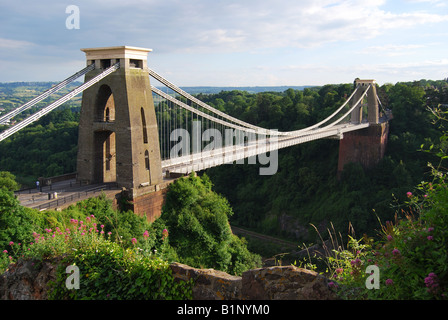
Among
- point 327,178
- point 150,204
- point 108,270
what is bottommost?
point 327,178

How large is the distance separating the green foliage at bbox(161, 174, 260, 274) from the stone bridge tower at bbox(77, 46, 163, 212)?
3.77 ft

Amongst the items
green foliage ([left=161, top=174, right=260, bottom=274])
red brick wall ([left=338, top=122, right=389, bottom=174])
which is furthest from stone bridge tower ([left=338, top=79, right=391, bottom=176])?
green foliage ([left=161, top=174, right=260, bottom=274])

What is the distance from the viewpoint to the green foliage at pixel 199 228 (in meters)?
14.4

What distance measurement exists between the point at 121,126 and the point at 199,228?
4692 millimetres

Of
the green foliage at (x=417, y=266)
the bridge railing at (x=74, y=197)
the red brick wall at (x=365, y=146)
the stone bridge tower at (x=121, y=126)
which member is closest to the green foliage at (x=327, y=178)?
the red brick wall at (x=365, y=146)

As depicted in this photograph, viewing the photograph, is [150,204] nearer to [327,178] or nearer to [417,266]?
[417,266]

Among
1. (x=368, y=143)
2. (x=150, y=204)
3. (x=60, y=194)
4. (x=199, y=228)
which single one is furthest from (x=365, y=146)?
(x=60, y=194)

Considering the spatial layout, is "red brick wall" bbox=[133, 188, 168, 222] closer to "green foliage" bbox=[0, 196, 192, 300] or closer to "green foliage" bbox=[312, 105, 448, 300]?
"green foliage" bbox=[0, 196, 192, 300]

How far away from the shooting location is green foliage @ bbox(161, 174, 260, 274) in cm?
1442

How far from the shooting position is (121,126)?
47.8 ft

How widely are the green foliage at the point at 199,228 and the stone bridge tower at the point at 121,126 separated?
115 centimetres

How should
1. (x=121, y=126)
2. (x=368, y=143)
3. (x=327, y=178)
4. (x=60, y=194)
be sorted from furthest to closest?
1. (x=327, y=178)
2. (x=368, y=143)
3. (x=121, y=126)
4. (x=60, y=194)
